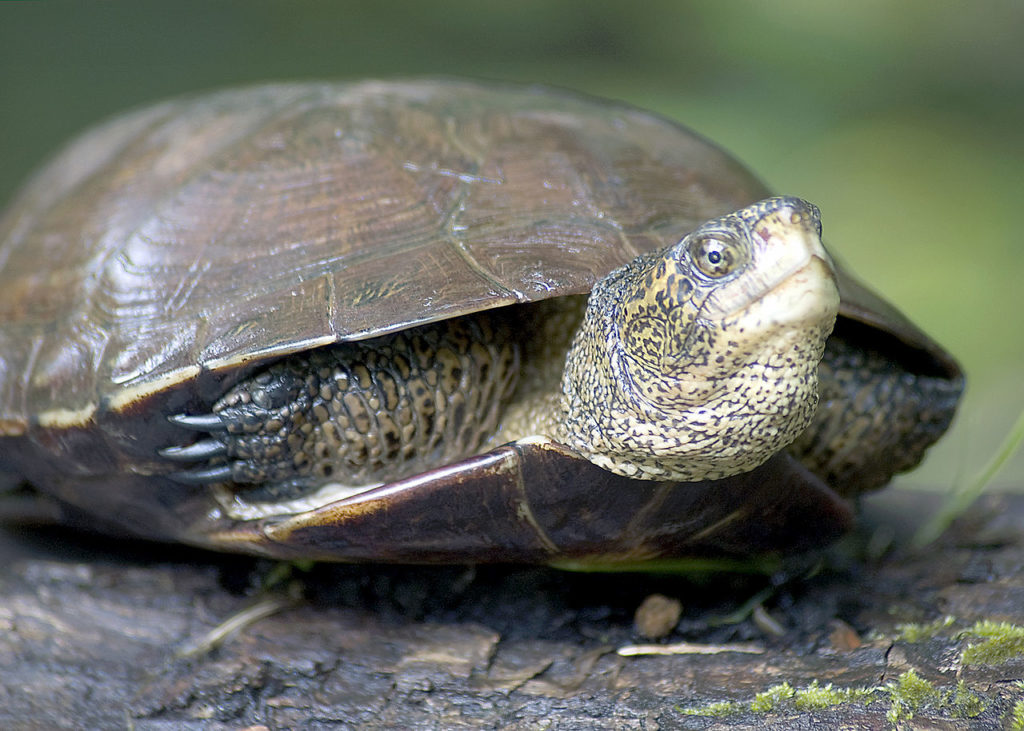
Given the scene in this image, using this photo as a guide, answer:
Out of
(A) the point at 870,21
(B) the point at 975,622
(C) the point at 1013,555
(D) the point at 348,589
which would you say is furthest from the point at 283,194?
(A) the point at 870,21

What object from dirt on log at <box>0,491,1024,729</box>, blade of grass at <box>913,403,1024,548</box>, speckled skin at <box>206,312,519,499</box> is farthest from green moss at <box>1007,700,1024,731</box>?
speckled skin at <box>206,312,519,499</box>

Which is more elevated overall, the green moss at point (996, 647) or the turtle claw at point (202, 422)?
the turtle claw at point (202, 422)

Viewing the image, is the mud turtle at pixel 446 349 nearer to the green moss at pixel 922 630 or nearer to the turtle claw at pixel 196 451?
the turtle claw at pixel 196 451

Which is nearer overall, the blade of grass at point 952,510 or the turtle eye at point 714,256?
the turtle eye at point 714,256

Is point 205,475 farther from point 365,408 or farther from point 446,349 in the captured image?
point 446,349

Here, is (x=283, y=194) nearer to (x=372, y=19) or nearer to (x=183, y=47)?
(x=183, y=47)

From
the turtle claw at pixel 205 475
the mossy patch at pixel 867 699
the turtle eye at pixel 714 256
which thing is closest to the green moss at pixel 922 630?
the mossy patch at pixel 867 699

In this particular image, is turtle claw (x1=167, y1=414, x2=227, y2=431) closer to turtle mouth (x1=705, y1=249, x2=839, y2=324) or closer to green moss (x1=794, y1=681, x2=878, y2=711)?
turtle mouth (x1=705, y1=249, x2=839, y2=324)

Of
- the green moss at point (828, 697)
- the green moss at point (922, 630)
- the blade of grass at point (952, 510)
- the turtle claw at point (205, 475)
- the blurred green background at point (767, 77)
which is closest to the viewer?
the green moss at point (828, 697)
